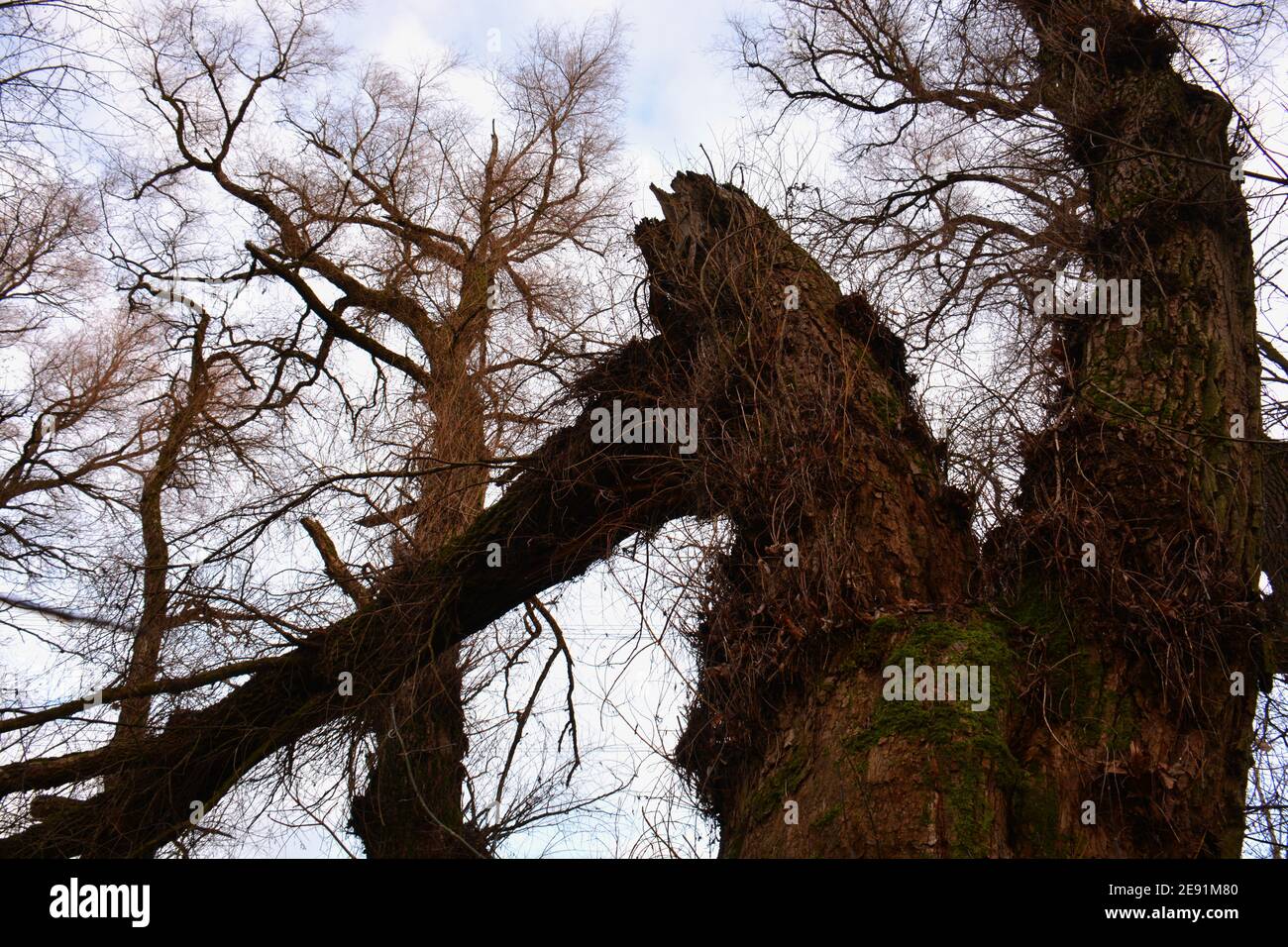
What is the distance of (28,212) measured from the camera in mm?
6906

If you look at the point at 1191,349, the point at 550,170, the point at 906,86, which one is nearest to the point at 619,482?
the point at 1191,349

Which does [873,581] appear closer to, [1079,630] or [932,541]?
[932,541]

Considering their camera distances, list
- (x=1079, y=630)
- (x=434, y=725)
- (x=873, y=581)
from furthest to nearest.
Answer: (x=434, y=725) → (x=873, y=581) → (x=1079, y=630)

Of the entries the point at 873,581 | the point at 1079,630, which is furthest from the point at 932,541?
the point at 1079,630

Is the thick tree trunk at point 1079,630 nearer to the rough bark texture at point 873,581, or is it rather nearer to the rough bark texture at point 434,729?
the rough bark texture at point 873,581

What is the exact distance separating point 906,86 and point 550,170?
3443 mm

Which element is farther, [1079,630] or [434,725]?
[434,725]

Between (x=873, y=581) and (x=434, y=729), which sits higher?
(x=873, y=581)

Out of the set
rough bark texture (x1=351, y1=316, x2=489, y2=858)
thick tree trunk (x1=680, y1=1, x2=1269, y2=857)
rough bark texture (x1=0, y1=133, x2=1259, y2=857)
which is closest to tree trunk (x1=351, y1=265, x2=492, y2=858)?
rough bark texture (x1=351, y1=316, x2=489, y2=858)

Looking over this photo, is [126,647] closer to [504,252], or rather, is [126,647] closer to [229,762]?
[229,762]

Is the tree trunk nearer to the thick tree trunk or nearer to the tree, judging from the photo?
the tree

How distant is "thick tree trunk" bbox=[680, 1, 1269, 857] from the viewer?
3.14 meters

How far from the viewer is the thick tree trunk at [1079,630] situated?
10.3 ft

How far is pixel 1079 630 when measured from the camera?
3.50 m
